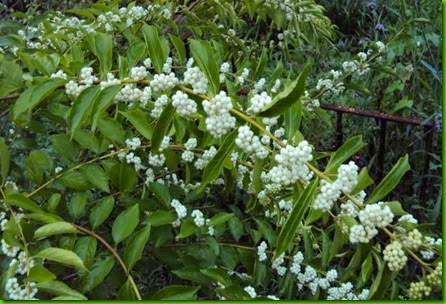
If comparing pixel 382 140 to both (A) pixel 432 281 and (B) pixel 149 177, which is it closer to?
(B) pixel 149 177

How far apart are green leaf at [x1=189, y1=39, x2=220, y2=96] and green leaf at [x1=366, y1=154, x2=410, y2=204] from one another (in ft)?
0.82

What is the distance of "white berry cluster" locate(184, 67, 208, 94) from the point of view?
87 cm

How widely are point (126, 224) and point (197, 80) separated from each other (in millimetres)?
265

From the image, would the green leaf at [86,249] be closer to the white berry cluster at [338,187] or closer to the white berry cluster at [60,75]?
the white berry cluster at [60,75]

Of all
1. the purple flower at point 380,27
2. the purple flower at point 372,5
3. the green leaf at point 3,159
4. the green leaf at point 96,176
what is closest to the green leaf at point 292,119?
the green leaf at point 96,176

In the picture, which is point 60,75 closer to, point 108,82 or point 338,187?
point 108,82

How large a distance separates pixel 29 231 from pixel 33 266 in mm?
101

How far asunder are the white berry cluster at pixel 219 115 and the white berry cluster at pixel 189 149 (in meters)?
0.27

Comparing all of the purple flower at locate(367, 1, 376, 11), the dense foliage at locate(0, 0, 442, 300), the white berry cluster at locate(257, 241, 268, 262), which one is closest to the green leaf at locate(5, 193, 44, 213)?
the dense foliage at locate(0, 0, 442, 300)

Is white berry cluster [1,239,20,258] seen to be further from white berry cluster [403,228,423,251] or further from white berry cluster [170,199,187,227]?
white berry cluster [403,228,423,251]

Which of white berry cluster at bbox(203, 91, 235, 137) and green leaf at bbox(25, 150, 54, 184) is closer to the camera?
white berry cluster at bbox(203, 91, 235, 137)

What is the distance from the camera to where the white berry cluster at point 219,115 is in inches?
32.3

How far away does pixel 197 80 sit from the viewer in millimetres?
879

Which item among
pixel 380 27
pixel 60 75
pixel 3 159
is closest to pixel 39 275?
pixel 3 159
